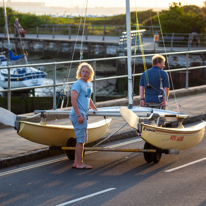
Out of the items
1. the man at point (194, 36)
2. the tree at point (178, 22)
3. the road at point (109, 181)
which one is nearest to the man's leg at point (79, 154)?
the road at point (109, 181)

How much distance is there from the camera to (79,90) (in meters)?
6.74

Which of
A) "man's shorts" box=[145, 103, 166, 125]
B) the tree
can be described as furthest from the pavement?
the tree

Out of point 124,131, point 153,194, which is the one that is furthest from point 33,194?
point 124,131

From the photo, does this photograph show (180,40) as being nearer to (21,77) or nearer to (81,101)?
(21,77)

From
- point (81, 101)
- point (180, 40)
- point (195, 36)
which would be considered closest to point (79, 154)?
point (81, 101)

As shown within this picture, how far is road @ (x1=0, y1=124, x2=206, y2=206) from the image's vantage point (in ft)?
18.5

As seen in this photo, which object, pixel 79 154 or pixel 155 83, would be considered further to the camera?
pixel 155 83

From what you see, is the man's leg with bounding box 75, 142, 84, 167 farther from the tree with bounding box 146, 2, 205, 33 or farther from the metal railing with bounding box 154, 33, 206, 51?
the tree with bounding box 146, 2, 205, 33

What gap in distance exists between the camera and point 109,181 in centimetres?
643

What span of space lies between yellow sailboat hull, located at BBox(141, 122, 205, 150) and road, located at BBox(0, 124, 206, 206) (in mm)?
417

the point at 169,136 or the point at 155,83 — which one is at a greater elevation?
the point at 155,83

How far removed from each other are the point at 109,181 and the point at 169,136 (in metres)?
1.22

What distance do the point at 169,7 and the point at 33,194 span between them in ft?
Answer: 113

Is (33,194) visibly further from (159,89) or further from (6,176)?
(159,89)
